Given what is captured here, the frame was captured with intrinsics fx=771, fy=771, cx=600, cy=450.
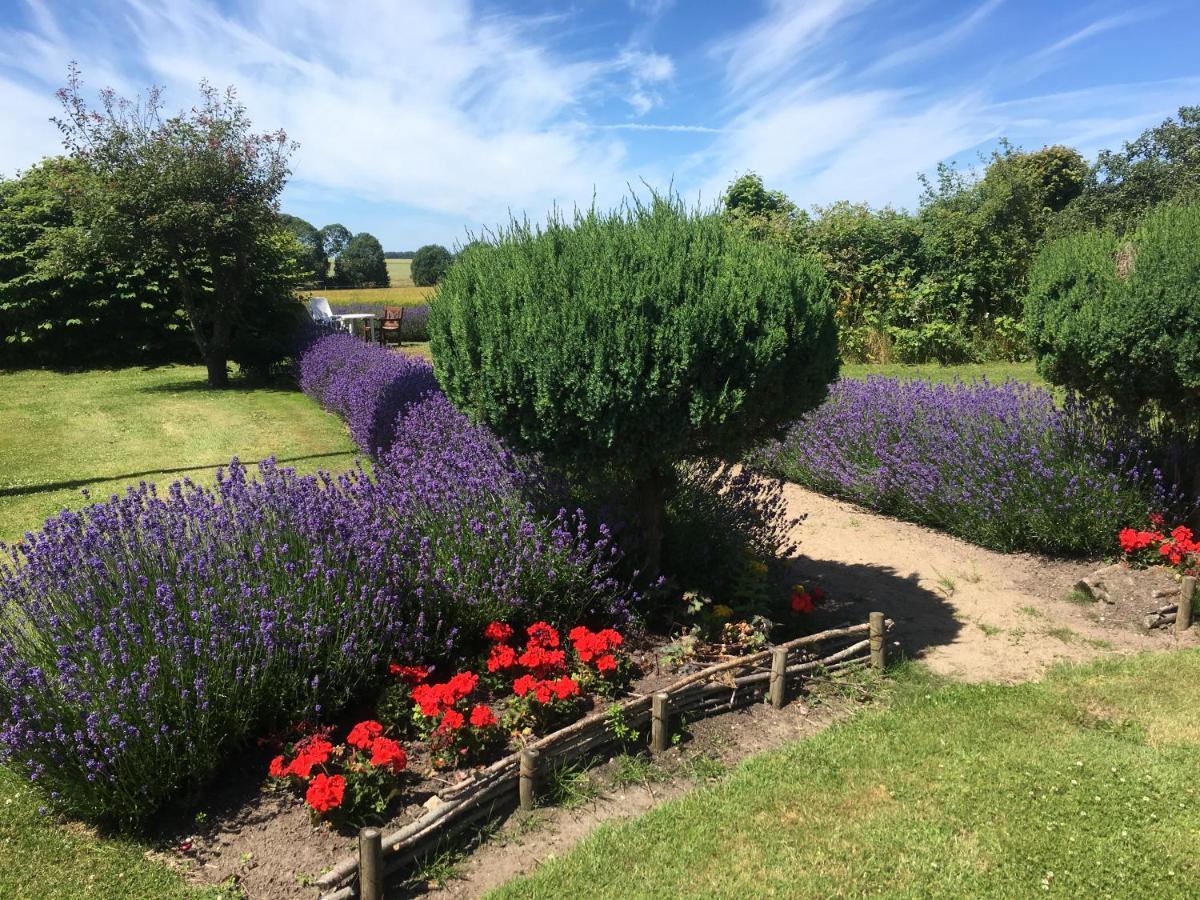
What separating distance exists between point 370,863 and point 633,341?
2481 mm

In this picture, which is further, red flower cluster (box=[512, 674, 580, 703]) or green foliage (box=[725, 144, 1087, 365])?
green foliage (box=[725, 144, 1087, 365])

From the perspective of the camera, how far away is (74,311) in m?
20.1

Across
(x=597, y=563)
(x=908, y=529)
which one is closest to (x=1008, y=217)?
(x=908, y=529)

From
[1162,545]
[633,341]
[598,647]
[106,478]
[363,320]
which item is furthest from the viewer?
[363,320]

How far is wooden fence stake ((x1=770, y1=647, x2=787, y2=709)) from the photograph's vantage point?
4125mm

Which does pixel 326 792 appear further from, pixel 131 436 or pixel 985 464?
pixel 131 436

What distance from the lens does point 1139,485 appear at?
614 cm

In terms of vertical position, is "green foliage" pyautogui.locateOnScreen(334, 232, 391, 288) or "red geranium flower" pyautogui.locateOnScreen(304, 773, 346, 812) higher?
"green foliage" pyautogui.locateOnScreen(334, 232, 391, 288)

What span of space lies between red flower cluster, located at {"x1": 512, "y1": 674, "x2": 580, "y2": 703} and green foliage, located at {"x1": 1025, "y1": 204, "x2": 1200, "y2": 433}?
14.1 feet

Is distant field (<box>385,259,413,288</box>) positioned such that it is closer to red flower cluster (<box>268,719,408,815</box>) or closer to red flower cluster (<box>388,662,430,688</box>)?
red flower cluster (<box>388,662,430,688</box>)

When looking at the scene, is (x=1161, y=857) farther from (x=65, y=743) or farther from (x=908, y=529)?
(x=908, y=529)

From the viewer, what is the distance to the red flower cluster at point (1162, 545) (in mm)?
5500

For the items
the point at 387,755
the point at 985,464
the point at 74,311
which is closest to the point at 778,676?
the point at 387,755

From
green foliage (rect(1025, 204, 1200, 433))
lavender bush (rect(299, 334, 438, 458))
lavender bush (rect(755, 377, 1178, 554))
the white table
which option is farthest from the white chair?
green foliage (rect(1025, 204, 1200, 433))
